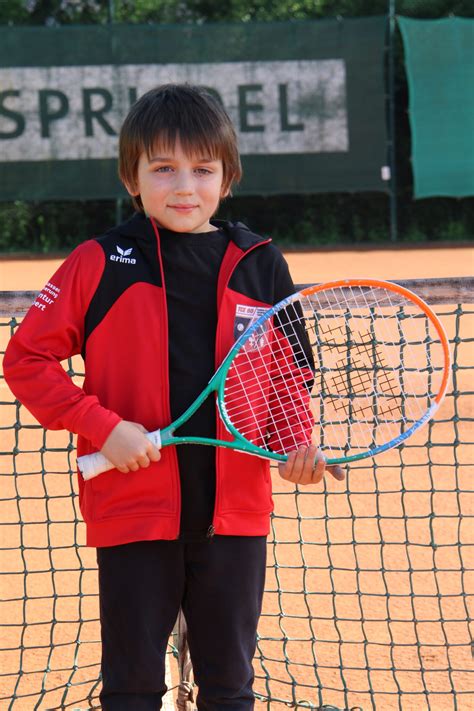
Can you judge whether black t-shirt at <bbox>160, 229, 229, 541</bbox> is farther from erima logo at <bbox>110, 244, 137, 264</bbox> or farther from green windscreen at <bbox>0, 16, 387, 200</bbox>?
green windscreen at <bbox>0, 16, 387, 200</bbox>

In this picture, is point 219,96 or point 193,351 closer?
point 193,351

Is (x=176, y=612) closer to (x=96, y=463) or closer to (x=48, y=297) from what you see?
(x=96, y=463)

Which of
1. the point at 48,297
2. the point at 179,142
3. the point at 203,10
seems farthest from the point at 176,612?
the point at 203,10

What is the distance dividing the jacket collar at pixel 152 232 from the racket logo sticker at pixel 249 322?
0.10 meters

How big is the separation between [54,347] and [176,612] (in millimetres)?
482

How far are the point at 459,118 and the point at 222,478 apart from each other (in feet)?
36.5

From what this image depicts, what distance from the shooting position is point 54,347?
174 cm

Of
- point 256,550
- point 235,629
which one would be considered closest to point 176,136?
point 256,550

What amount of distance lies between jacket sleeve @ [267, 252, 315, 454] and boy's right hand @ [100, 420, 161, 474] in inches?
10.9

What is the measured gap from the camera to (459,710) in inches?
92.5

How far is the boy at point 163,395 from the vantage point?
1.73m

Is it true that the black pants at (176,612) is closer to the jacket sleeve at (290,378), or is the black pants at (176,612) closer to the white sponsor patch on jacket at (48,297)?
the jacket sleeve at (290,378)

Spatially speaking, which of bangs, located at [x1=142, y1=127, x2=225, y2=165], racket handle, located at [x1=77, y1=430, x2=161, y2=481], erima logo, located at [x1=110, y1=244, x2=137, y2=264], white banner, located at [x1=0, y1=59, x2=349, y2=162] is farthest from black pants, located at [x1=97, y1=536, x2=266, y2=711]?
white banner, located at [x1=0, y1=59, x2=349, y2=162]

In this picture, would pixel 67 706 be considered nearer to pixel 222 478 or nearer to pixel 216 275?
pixel 222 478
